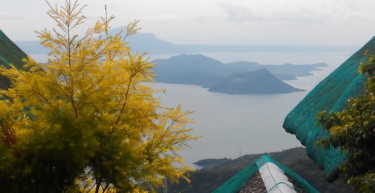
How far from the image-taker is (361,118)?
13.3 ft

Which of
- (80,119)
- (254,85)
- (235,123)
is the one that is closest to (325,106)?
Result: (80,119)

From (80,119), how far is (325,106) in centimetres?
580

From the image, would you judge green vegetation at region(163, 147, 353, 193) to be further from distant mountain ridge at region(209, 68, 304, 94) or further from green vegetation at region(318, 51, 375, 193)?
distant mountain ridge at region(209, 68, 304, 94)

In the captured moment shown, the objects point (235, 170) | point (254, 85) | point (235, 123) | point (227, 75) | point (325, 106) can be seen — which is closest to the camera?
point (325, 106)

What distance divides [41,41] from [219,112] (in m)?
74.6

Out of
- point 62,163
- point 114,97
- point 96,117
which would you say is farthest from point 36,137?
point 114,97

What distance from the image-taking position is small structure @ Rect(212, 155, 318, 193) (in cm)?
680

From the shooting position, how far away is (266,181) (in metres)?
7.12

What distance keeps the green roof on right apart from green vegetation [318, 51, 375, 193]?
159cm

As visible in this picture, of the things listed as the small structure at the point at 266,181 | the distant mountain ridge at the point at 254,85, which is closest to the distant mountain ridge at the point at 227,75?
the distant mountain ridge at the point at 254,85

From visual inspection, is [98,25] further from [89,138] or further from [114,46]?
[89,138]

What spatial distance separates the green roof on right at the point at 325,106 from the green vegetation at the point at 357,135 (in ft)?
5.21

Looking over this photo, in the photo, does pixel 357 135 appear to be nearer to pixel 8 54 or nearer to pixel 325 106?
pixel 325 106

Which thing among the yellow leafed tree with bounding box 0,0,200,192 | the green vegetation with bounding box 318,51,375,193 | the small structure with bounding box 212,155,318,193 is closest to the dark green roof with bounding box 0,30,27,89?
the yellow leafed tree with bounding box 0,0,200,192
